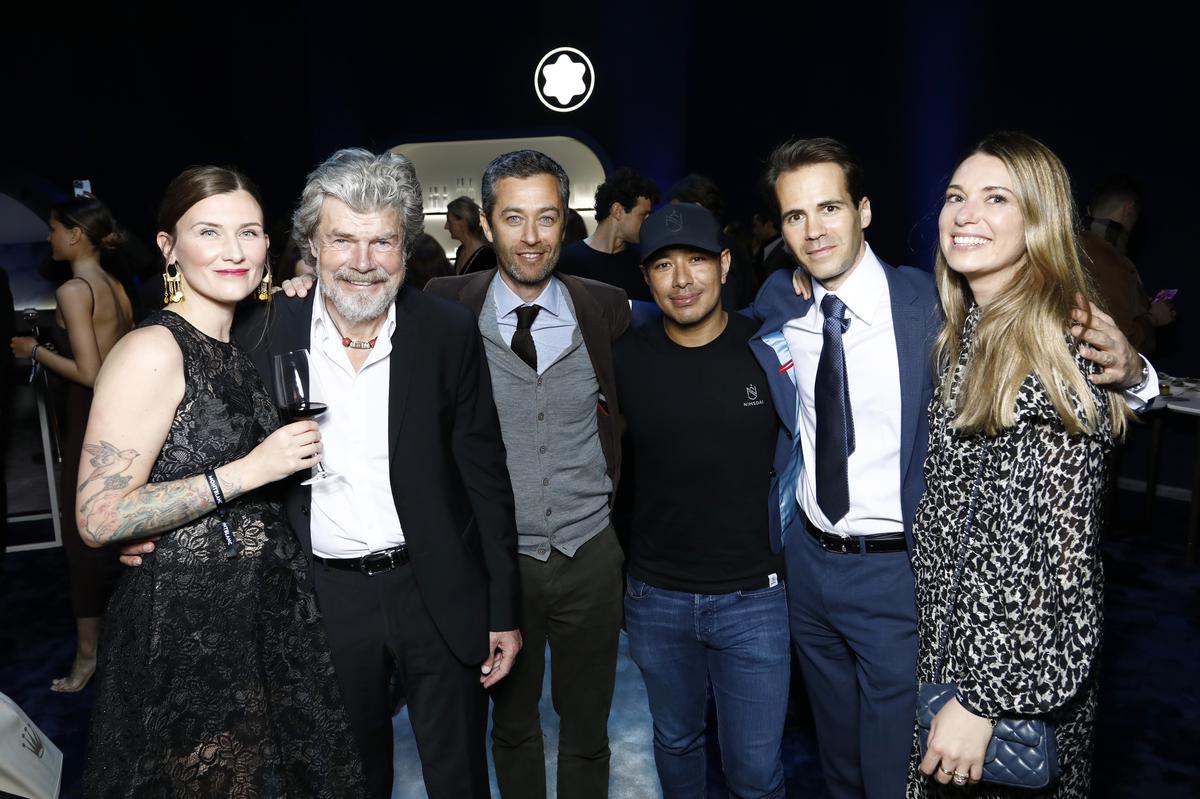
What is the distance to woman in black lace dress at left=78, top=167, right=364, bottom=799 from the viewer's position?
1739mm

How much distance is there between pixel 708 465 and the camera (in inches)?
90.9

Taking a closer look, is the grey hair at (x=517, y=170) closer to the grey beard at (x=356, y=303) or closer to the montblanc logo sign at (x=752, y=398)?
the grey beard at (x=356, y=303)

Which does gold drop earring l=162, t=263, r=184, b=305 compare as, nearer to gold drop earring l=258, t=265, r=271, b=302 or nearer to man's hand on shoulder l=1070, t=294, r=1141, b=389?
gold drop earring l=258, t=265, r=271, b=302

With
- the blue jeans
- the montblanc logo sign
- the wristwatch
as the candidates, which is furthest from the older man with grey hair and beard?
the wristwatch

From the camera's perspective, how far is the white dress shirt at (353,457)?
80.3 inches

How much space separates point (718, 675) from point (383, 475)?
1.07 meters

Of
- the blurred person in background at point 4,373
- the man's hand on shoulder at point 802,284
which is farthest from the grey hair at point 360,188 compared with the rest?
the blurred person in background at point 4,373

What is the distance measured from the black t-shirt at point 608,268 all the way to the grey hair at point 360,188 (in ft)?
7.45

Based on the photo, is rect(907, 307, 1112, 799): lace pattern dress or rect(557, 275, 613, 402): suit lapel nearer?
rect(907, 307, 1112, 799): lace pattern dress

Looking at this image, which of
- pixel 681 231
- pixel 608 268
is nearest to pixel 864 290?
pixel 681 231

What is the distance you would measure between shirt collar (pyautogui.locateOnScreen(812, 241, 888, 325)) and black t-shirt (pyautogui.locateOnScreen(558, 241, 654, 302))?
7.24 feet

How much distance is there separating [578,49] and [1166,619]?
317 inches

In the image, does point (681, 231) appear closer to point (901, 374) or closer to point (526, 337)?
point (526, 337)

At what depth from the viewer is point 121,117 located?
300 inches
